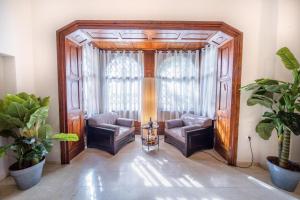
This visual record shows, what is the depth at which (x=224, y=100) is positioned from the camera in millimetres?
3268

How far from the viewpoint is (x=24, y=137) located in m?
2.23

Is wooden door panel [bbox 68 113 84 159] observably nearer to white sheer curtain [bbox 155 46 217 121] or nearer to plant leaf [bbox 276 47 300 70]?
white sheer curtain [bbox 155 46 217 121]

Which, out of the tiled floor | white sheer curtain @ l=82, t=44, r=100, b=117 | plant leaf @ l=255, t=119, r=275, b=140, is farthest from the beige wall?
white sheer curtain @ l=82, t=44, r=100, b=117

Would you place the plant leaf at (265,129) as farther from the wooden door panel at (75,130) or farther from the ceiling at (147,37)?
the wooden door panel at (75,130)

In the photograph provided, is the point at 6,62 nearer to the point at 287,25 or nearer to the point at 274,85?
the point at 274,85

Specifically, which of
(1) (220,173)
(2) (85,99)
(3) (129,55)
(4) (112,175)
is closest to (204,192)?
(1) (220,173)

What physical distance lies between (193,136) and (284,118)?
1.66 metres

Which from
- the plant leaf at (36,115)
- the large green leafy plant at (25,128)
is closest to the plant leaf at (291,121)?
the large green leafy plant at (25,128)

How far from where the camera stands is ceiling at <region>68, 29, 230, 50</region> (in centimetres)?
303

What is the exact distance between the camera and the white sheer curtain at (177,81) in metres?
4.75

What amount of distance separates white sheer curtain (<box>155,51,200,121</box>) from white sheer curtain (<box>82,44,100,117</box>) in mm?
1786

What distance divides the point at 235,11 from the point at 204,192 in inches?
118

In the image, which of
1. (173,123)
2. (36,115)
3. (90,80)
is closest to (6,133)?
(36,115)

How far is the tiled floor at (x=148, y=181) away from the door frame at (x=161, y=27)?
401mm
